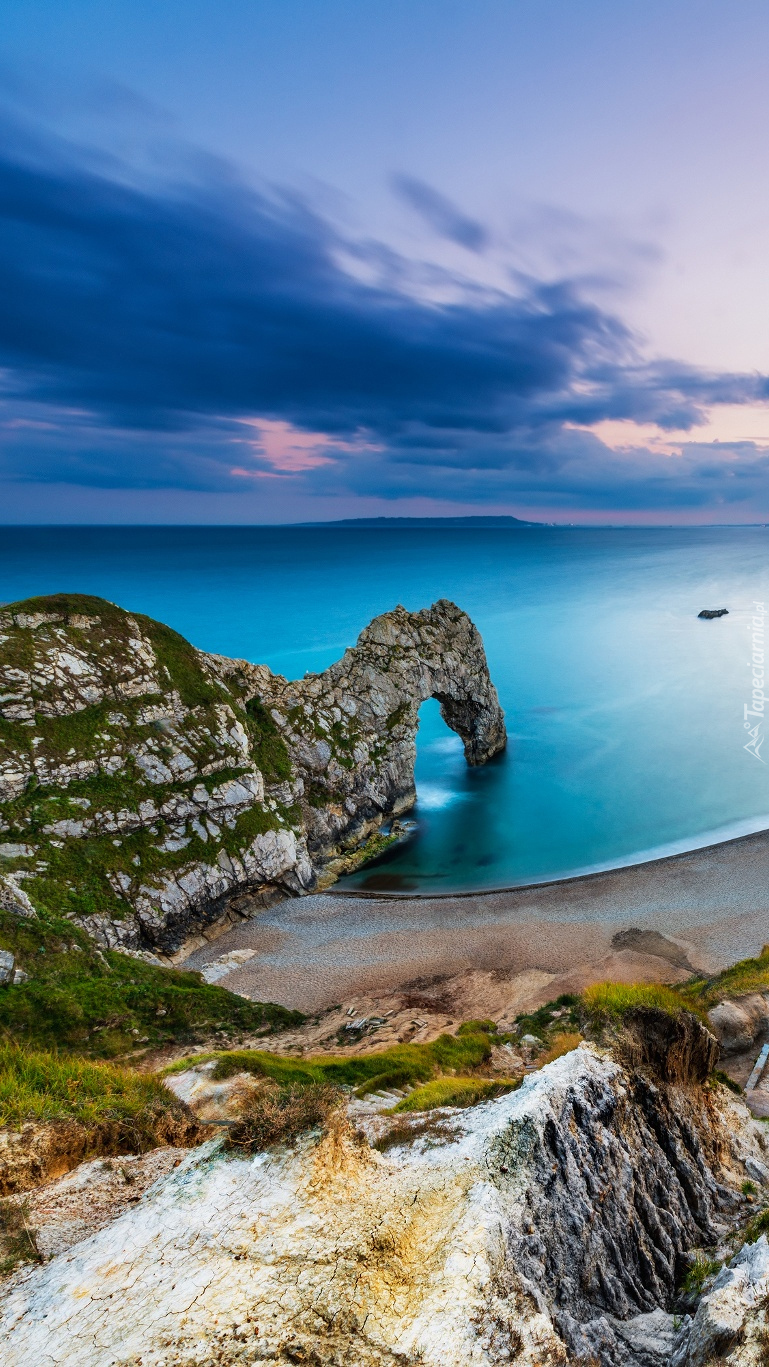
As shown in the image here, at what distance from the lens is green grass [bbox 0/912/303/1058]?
717 inches

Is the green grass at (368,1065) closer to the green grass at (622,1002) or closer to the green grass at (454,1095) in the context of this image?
the green grass at (454,1095)

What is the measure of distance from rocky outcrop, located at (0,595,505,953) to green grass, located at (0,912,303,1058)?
1.86 metres

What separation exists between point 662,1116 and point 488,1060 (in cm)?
667

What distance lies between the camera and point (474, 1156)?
8812 mm

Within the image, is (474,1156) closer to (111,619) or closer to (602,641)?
(111,619)

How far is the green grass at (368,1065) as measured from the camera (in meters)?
14.1

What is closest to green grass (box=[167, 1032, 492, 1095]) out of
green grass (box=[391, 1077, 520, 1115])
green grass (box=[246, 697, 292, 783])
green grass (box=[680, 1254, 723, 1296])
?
green grass (box=[391, 1077, 520, 1115])

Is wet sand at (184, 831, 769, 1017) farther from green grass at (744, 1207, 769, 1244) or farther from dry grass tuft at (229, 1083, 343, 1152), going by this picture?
dry grass tuft at (229, 1083, 343, 1152)

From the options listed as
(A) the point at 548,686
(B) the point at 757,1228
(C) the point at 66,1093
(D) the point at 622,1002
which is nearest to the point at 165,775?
(C) the point at 66,1093

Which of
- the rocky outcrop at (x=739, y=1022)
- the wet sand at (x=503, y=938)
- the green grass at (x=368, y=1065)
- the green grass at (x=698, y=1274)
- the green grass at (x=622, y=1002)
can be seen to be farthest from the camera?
the wet sand at (x=503, y=938)

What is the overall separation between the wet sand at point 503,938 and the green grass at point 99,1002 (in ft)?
12.5

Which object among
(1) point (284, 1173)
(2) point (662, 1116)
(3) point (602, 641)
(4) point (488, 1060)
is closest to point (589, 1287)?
(2) point (662, 1116)

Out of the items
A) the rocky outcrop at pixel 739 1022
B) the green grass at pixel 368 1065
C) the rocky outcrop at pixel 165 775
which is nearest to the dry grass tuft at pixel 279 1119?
the green grass at pixel 368 1065

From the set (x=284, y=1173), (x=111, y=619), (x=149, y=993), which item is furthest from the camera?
(x=111, y=619)
